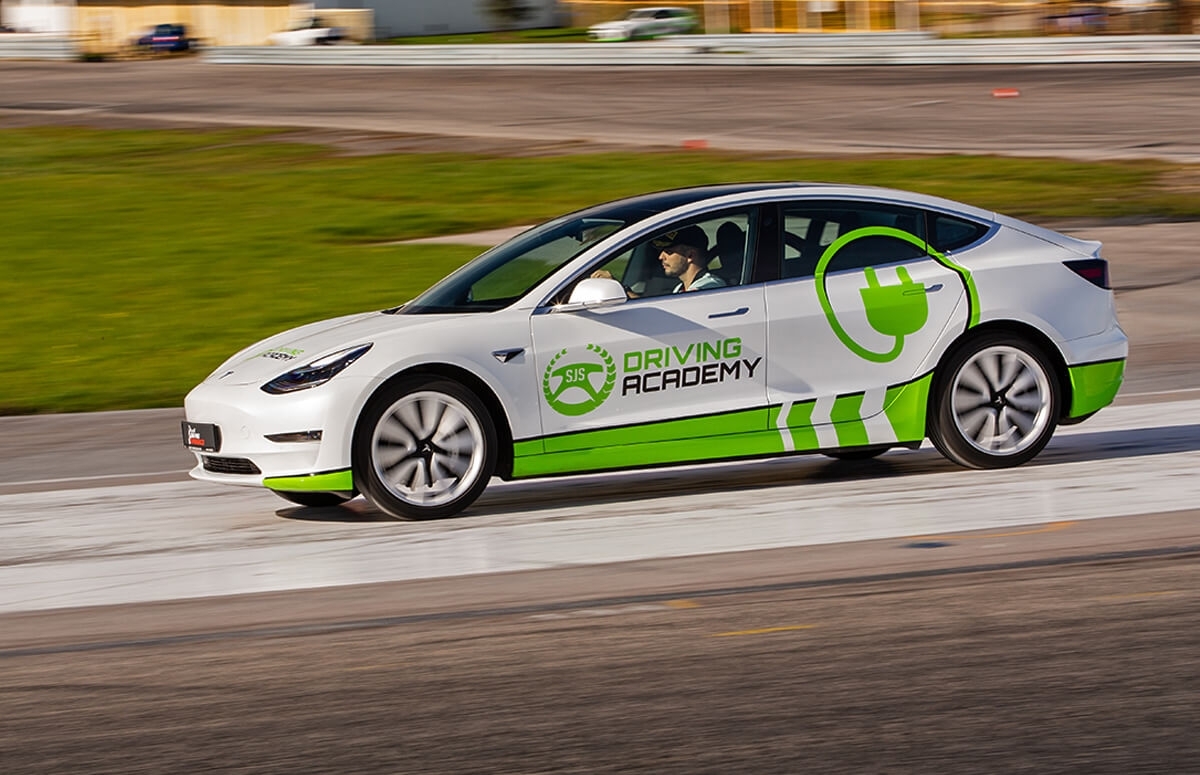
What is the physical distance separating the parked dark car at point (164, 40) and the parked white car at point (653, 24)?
50.1 feet

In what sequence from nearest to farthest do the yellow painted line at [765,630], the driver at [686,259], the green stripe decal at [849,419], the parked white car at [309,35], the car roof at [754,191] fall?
the yellow painted line at [765,630] → the driver at [686,259] → the green stripe decal at [849,419] → the car roof at [754,191] → the parked white car at [309,35]

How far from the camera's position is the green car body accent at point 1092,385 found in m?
8.88

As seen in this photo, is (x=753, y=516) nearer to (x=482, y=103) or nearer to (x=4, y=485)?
(x=4, y=485)

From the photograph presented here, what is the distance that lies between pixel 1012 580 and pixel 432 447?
2.83 m

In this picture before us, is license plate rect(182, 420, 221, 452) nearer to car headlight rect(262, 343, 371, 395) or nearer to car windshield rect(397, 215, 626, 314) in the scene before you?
car headlight rect(262, 343, 371, 395)

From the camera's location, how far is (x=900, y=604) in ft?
20.4

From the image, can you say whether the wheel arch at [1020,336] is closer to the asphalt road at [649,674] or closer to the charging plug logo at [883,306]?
the charging plug logo at [883,306]

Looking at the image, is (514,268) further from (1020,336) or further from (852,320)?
(1020,336)

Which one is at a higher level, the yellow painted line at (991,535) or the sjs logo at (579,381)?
the sjs logo at (579,381)

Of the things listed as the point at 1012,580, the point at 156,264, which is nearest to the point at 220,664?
the point at 1012,580

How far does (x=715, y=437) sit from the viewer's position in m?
8.35

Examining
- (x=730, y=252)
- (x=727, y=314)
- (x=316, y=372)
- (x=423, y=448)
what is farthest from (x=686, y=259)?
(x=316, y=372)

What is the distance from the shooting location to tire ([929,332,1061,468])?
871 centimetres

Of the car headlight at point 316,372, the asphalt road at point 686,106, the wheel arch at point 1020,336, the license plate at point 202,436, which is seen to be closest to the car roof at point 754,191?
the wheel arch at point 1020,336
